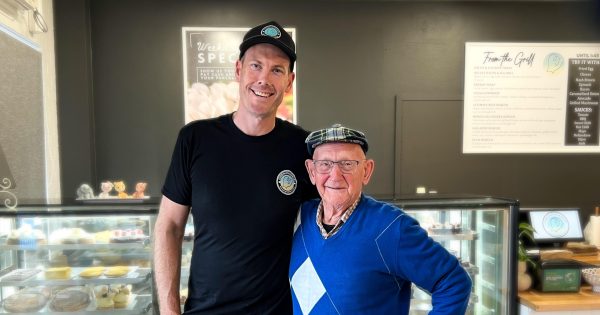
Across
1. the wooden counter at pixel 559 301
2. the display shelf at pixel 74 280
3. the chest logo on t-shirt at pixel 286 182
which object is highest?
the chest logo on t-shirt at pixel 286 182

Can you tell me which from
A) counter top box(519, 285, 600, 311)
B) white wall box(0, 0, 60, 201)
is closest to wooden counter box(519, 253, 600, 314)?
counter top box(519, 285, 600, 311)

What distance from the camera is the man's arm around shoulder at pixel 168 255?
1440 mm

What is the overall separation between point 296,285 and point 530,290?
1.92 meters

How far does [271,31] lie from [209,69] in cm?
246

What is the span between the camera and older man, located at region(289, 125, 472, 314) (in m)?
1.10

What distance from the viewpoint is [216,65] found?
3.66 metres

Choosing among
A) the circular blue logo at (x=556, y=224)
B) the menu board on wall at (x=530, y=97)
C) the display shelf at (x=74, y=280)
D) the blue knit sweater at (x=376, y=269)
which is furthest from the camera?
the menu board on wall at (x=530, y=97)

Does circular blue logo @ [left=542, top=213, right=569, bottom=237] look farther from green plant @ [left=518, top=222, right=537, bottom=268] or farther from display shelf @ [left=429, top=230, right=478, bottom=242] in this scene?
display shelf @ [left=429, top=230, right=478, bottom=242]

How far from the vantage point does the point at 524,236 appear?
8.26ft

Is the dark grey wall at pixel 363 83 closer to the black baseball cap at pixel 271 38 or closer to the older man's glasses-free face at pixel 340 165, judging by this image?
the black baseball cap at pixel 271 38

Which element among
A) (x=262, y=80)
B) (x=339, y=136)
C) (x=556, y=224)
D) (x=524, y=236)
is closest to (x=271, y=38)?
(x=262, y=80)

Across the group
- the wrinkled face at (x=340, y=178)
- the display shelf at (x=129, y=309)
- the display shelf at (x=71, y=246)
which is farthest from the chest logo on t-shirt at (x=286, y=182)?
the display shelf at (x=129, y=309)

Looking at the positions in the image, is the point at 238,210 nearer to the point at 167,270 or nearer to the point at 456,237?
the point at 167,270

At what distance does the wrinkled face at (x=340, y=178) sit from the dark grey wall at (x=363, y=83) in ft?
8.47
